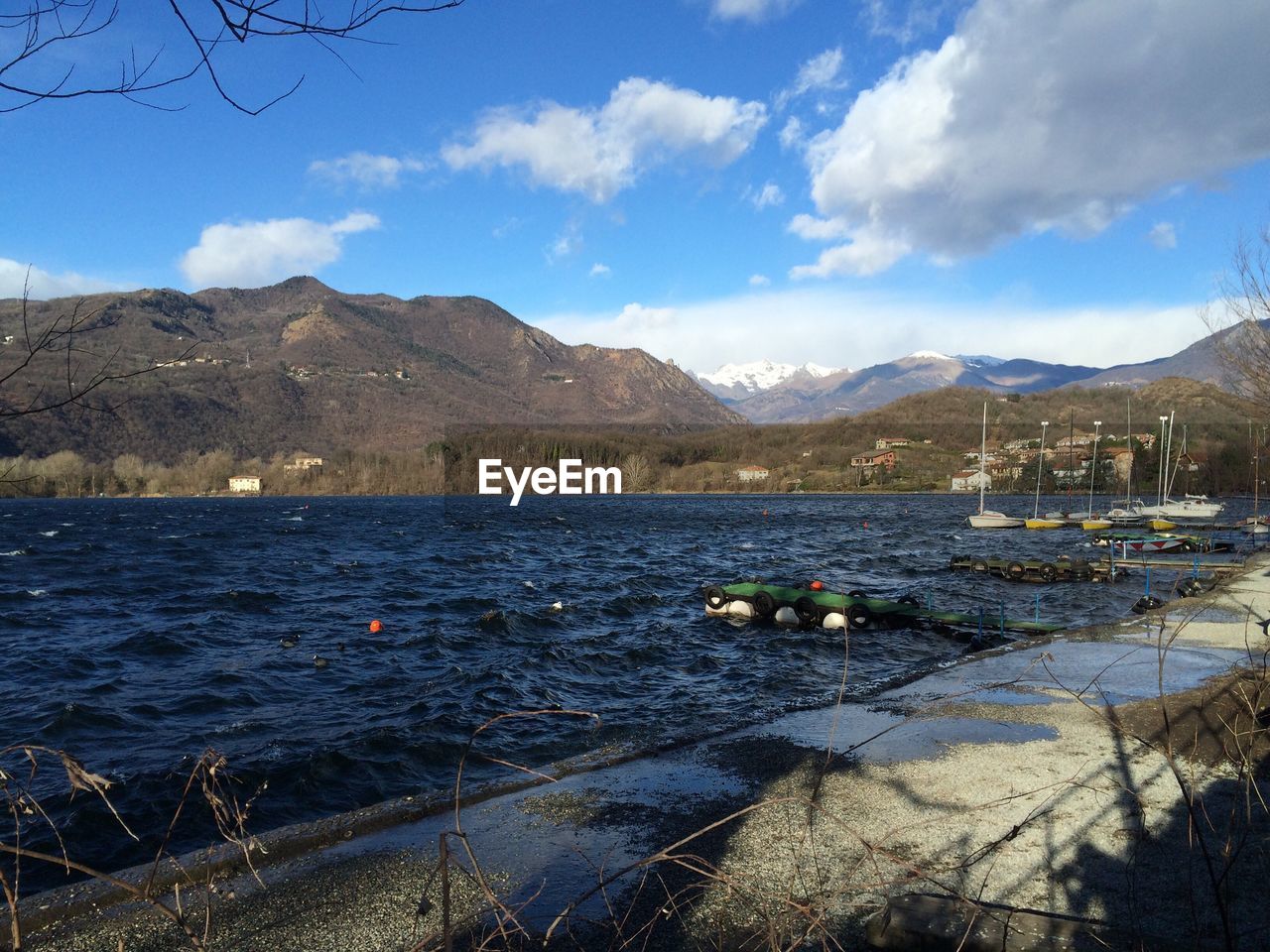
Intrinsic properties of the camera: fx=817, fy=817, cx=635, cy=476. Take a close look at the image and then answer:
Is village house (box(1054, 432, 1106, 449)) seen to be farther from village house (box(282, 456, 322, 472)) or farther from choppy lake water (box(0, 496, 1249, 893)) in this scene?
village house (box(282, 456, 322, 472))

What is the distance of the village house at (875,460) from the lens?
136 meters

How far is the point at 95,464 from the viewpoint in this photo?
148 metres

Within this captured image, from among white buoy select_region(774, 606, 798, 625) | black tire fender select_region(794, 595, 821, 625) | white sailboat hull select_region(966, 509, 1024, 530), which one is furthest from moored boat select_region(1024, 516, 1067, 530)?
white buoy select_region(774, 606, 798, 625)

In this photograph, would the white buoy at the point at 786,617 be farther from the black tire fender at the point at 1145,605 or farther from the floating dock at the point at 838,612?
the black tire fender at the point at 1145,605

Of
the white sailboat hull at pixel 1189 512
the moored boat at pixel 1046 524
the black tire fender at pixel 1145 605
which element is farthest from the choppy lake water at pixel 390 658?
the white sailboat hull at pixel 1189 512

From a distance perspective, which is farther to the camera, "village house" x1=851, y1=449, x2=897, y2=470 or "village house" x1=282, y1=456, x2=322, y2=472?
"village house" x1=282, y1=456, x2=322, y2=472

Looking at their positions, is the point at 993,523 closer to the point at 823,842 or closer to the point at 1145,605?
the point at 1145,605

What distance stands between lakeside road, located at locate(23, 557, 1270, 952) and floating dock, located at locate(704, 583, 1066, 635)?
9814 millimetres

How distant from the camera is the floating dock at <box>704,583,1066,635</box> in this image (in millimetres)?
19312

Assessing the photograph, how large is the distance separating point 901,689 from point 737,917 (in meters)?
7.42

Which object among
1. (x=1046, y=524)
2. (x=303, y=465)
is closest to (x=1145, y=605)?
(x=1046, y=524)

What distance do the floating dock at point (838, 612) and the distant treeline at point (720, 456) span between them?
91.9 m

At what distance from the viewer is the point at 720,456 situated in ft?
525

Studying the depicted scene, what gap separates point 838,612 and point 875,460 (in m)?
122
